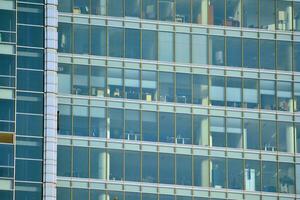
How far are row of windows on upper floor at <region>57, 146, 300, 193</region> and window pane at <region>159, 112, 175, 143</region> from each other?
1.48m

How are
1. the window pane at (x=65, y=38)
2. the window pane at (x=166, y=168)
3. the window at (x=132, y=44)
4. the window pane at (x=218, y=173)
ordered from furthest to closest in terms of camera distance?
the window at (x=132, y=44) → the window pane at (x=218, y=173) → the window pane at (x=65, y=38) → the window pane at (x=166, y=168)

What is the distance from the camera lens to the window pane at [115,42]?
161250 mm

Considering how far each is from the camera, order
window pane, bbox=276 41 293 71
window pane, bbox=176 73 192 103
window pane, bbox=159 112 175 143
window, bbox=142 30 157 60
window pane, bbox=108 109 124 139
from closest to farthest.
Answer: window pane, bbox=108 109 124 139
window pane, bbox=159 112 175 143
window pane, bbox=176 73 192 103
window, bbox=142 30 157 60
window pane, bbox=276 41 293 71

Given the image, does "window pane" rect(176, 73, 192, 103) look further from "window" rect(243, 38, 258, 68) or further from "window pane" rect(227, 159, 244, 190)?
"window pane" rect(227, 159, 244, 190)

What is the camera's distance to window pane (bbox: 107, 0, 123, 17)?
162m

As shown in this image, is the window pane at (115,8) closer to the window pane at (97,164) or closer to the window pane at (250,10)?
the window pane at (250,10)

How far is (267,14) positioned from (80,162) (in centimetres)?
2282

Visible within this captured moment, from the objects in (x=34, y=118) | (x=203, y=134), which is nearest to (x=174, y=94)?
(x=203, y=134)

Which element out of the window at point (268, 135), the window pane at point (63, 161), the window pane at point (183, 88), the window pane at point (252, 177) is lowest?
the window pane at point (252, 177)

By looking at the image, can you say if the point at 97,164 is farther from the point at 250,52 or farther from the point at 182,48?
the point at 250,52

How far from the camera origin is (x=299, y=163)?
537ft

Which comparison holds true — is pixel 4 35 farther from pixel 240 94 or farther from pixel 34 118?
pixel 240 94

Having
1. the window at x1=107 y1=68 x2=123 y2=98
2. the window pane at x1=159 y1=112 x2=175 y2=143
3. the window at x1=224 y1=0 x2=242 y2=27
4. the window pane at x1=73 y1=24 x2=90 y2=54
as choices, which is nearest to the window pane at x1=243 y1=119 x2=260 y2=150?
the window pane at x1=159 y1=112 x2=175 y2=143

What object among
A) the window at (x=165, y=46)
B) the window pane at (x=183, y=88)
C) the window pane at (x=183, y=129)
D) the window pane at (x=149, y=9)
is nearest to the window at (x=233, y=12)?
the window at (x=165, y=46)
